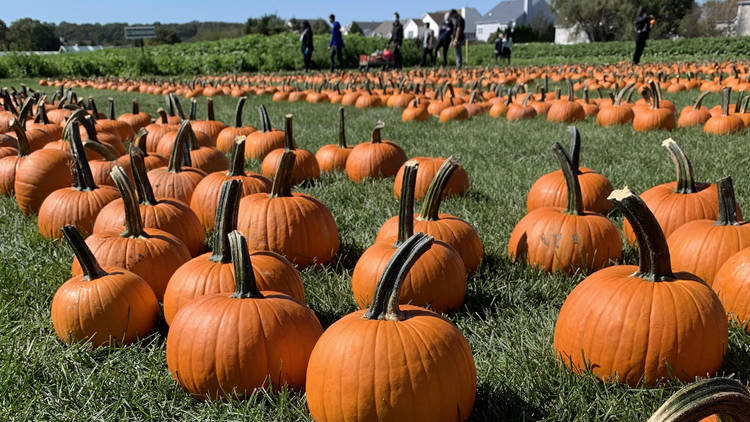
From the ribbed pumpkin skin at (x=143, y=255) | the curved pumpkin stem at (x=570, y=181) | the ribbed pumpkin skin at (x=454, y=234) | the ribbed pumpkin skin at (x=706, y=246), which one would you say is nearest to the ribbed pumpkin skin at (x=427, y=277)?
the ribbed pumpkin skin at (x=454, y=234)

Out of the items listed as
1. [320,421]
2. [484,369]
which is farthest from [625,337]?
[320,421]

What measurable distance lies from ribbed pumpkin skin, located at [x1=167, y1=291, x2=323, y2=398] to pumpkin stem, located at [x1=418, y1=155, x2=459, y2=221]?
1.14m

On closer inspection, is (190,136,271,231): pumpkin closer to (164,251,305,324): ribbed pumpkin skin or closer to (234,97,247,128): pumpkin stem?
(164,251,305,324): ribbed pumpkin skin

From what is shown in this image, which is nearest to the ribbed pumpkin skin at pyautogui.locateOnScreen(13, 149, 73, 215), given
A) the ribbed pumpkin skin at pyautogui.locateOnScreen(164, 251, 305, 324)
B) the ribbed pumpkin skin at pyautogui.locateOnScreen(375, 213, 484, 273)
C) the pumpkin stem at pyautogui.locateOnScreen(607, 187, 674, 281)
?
the ribbed pumpkin skin at pyautogui.locateOnScreen(164, 251, 305, 324)

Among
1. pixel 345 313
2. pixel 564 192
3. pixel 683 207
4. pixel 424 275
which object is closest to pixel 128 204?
pixel 345 313

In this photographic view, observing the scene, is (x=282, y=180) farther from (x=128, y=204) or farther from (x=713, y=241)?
(x=713, y=241)

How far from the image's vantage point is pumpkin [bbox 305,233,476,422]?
202 cm

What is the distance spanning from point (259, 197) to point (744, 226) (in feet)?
9.04

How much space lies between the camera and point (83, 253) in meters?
2.75

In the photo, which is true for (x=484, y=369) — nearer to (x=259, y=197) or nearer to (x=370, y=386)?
(x=370, y=386)

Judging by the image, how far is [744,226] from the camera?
3.08m

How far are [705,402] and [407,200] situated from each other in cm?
174

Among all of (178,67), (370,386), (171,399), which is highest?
(178,67)

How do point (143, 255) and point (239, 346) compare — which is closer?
point (239, 346)
